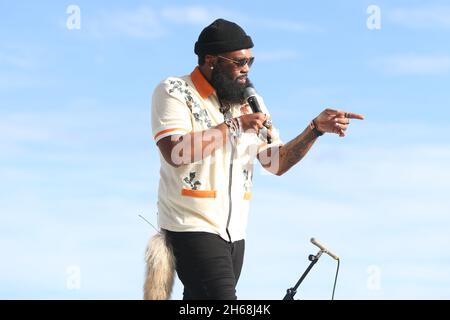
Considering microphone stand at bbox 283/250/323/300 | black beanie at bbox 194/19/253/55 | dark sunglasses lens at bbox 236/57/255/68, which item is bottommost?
microphone stand at bbox 283/250/323/300

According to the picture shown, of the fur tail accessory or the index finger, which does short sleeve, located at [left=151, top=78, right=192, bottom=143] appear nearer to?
the fur tail accessory

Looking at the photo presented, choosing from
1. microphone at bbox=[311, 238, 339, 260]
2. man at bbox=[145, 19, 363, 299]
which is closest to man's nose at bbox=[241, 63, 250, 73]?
man at bbox=[145, 19, 363, 299]

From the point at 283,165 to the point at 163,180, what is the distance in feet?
3.55

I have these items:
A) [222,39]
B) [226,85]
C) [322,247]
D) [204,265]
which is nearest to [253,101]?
[226,85]

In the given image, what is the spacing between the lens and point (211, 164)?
635 centimetres

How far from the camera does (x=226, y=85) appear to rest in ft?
21.5

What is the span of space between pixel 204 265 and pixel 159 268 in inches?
15.9

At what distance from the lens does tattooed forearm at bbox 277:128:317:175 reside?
668 cm

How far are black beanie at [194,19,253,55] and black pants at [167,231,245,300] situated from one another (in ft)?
4.91

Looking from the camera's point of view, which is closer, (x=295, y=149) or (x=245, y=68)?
(x=245, y=68)

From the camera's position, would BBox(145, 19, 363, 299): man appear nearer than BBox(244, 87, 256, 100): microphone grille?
Yes

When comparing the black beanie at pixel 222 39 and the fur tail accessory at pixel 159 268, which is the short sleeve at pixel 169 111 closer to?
the black beanie at pixel 222 39

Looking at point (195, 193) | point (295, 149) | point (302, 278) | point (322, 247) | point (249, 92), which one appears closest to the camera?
point (195, 193)

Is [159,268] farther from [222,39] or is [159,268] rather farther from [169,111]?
[222,39]
